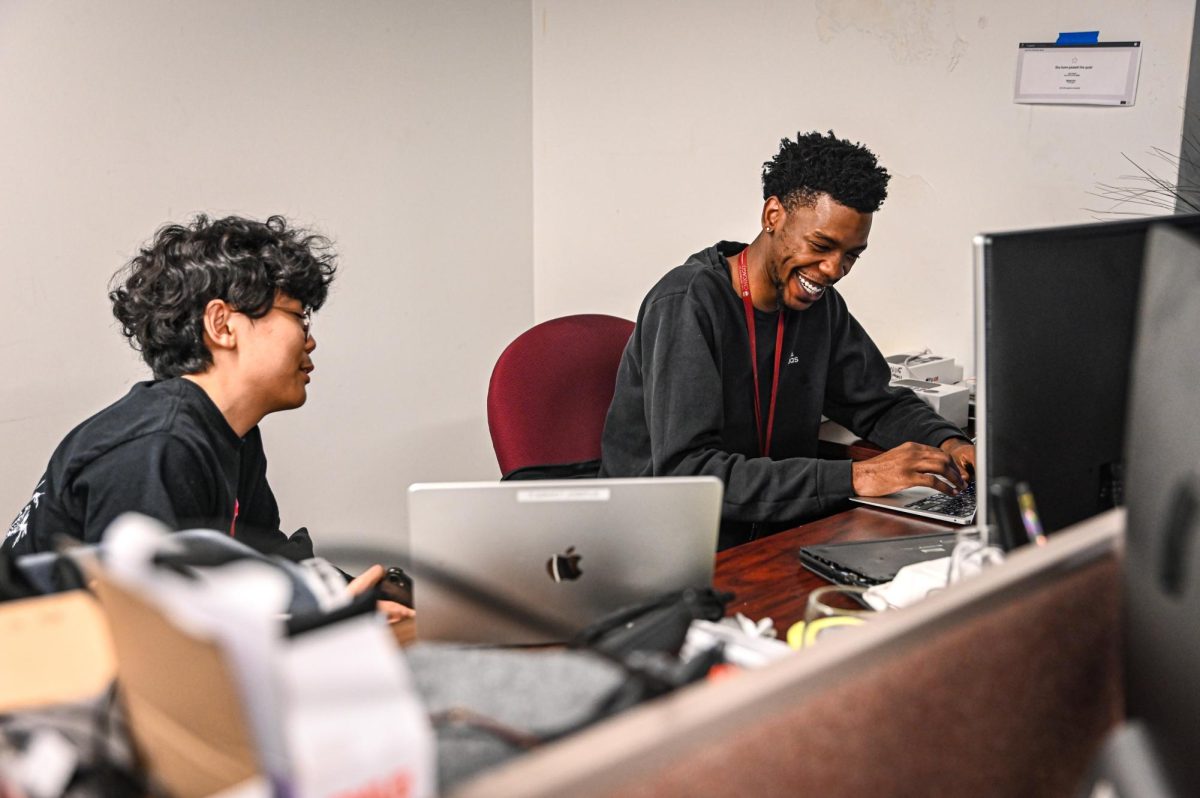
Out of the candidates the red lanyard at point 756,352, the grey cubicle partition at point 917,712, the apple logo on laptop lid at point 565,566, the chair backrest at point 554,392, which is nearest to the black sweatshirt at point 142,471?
the apple logo on laptop lid at point 565,566

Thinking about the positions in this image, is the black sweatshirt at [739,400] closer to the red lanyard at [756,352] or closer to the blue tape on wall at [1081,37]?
the red lanyard at [756,352]

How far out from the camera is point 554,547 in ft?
3.97

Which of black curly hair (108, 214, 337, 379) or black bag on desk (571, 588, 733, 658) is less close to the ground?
black curly hair (108, 214, 337, 379)

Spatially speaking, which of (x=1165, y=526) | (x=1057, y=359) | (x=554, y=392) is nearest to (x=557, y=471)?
(x=554, y=392)

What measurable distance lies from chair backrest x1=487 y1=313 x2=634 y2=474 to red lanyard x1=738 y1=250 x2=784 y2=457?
0.31 meters

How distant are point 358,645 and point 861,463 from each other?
4.90ft

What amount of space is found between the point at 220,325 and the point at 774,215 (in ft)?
3.26

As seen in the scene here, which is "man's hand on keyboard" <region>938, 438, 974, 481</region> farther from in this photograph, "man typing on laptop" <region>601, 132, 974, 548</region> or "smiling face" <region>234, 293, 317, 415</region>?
"smiling face" <region>234, 293, 317, 415</region>

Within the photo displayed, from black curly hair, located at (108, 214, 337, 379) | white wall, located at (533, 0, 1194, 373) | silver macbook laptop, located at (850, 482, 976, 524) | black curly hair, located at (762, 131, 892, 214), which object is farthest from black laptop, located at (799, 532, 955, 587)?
white wall, located at (533, 0, 1194, 373)

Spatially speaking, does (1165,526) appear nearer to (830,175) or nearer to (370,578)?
(370,578)

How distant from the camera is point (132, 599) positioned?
0.66 m

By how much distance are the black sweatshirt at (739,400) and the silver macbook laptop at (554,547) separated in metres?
0.64

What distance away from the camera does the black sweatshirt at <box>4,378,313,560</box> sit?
1448mm

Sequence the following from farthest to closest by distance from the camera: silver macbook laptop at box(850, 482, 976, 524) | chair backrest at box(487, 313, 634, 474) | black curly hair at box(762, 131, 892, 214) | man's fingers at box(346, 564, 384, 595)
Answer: chair backrest at box(487, 313, 634, 474) → black curly hair at box(762, 131, 892, 214) → silver macbook laptop at box(850, 482, 976, 524) → man's fingers at box(346, 564, 384, 595)
